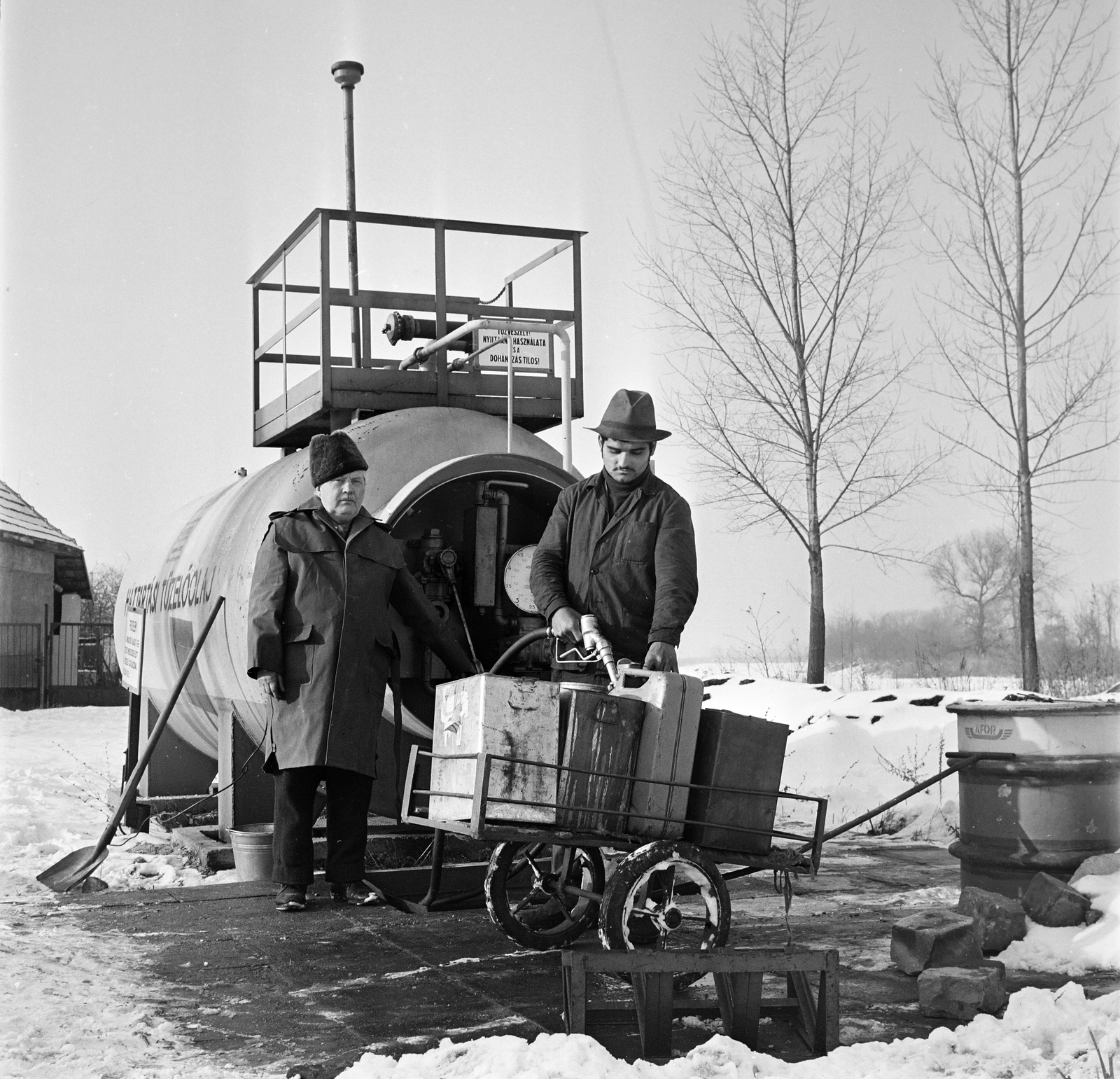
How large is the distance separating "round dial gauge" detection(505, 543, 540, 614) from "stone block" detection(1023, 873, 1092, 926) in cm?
268

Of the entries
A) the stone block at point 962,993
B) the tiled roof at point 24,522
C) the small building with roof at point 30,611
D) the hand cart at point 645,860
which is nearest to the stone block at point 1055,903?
the hand cart at point 645,860

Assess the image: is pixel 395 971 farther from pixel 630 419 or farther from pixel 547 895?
pixel 630 419

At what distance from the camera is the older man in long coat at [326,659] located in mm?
5746

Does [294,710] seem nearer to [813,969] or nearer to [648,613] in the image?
[648,613]

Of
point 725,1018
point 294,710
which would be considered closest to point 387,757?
point 294,710

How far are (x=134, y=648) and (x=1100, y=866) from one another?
564cm

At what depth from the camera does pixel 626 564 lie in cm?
507

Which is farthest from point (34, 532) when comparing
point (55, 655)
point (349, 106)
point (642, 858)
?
point (642, 858)

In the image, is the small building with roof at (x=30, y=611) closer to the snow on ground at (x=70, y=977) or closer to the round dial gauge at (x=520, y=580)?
the snow on ground at (x=70, y=977)

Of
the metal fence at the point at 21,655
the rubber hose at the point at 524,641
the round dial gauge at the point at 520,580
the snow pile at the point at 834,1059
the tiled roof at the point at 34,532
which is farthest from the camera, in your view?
the metal fence at the point at 21,655

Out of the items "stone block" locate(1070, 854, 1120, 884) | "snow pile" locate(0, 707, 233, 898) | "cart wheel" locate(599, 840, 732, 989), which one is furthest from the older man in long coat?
"stone block" locate(1070, 854, 1120, 884)

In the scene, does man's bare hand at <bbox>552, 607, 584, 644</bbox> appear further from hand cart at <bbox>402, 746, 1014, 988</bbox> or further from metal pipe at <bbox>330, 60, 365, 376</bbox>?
metal pipe at <bbox>330, 60, 365, 376</bbox>

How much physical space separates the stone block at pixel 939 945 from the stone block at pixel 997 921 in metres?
0.34

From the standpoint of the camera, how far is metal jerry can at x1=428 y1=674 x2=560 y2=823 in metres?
4.11
